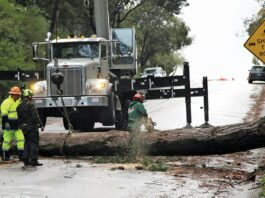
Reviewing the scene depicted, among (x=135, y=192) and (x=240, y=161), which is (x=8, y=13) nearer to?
(x=240, y=161)

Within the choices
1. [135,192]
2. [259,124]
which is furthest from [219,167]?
[135,192]

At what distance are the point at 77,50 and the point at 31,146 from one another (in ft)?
22.9

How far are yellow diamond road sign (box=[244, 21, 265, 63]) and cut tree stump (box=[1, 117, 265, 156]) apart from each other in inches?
92.5

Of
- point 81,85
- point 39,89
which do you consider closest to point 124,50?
point 81,85

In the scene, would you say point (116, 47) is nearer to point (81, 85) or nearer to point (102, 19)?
point (81, 85)

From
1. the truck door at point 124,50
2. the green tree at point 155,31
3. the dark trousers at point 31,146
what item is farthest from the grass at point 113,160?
the green tree at point 155,31

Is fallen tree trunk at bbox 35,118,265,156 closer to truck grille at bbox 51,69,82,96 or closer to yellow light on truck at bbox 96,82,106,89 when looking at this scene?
truck grille at bbox 51,69,82,96

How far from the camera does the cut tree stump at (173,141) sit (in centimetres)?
1159

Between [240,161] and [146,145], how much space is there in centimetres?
218

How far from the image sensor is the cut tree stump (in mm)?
11594

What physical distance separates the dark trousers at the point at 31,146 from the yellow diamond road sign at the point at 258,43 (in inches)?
203

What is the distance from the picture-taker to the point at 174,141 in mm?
12211

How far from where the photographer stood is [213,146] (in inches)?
469

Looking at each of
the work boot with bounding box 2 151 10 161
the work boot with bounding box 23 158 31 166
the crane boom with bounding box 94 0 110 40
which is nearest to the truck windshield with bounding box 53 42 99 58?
the crane boom with bounding box 94 0 110 40
